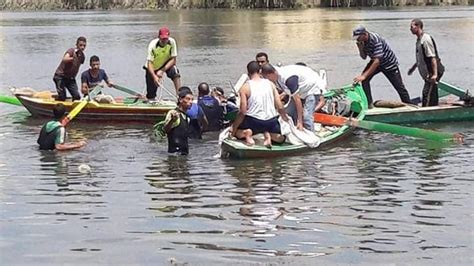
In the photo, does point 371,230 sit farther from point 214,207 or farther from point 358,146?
point 358,146

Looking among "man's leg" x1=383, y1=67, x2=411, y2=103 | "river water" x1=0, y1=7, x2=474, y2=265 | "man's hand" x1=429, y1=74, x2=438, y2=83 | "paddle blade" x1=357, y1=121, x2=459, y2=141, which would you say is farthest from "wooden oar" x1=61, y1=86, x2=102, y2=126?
"man's hand" x1=429, y1=74, x2=438, y2=83

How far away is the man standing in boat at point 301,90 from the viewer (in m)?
14.1

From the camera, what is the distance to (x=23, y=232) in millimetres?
9352

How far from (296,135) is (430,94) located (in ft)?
14.4

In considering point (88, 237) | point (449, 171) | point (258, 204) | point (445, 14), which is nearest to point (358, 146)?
point (449, 171)

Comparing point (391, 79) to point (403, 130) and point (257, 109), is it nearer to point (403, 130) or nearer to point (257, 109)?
point (403, 130)

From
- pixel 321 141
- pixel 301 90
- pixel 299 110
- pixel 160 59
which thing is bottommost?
pixel 321 141

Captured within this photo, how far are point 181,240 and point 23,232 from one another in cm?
170

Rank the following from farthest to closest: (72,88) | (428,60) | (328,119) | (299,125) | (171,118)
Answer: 1. (72,88)
2. (428,60)
3. (328,119)
4. (299,125)
5. (171,118)

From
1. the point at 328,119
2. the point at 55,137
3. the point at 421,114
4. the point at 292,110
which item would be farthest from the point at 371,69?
the point at 55,137

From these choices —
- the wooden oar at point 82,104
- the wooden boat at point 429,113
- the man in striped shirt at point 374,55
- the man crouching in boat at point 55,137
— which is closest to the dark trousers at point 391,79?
the man in striped shirt at point 374,55

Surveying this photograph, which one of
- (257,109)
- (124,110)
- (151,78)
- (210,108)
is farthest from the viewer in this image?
(151,78)

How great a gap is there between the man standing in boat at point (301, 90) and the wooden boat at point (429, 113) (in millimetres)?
2079

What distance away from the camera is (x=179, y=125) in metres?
13.5
